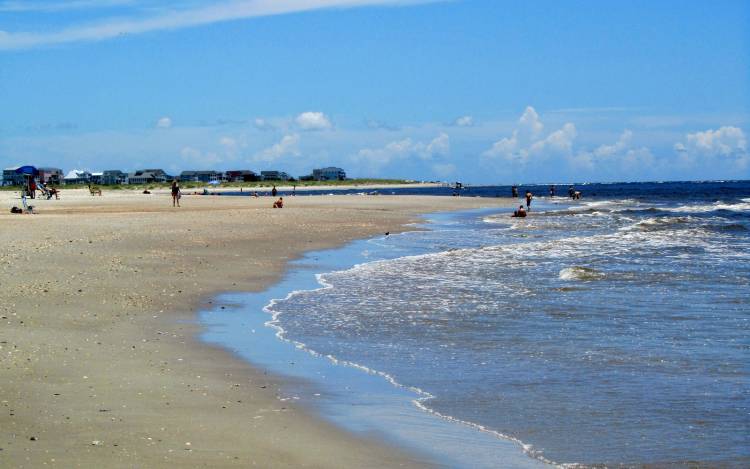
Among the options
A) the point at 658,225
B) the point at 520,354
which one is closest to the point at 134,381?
the point at 520,354

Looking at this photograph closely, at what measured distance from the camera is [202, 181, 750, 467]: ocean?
7.56 meters

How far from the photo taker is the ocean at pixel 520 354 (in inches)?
298

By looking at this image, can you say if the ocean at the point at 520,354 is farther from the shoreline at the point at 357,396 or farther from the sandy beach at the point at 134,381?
the sandy beach at the point at 134,381

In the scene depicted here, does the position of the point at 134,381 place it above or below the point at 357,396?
above

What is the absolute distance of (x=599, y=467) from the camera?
6.77 meters

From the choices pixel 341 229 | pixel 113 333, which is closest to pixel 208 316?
pixel 113 333

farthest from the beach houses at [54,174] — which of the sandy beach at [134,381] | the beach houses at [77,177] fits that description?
the sandy beach at [134,381]

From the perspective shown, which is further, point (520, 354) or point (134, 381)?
point (520, 354)

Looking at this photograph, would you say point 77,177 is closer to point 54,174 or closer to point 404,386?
point 54,174

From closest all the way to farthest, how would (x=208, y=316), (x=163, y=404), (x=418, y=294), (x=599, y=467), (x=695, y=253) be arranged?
(x=599, y=467), (x=163, y=404), (x=208, y=316), (x=418, y=294), (x=695, y=253)

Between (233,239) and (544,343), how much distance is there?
18.4 metres

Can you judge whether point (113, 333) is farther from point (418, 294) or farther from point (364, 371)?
point (418, 294)

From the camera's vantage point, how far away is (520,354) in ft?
36.8

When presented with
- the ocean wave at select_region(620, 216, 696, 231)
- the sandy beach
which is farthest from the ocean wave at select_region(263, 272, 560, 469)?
the ocean wave at select_region(620, 216, 696, 231)
